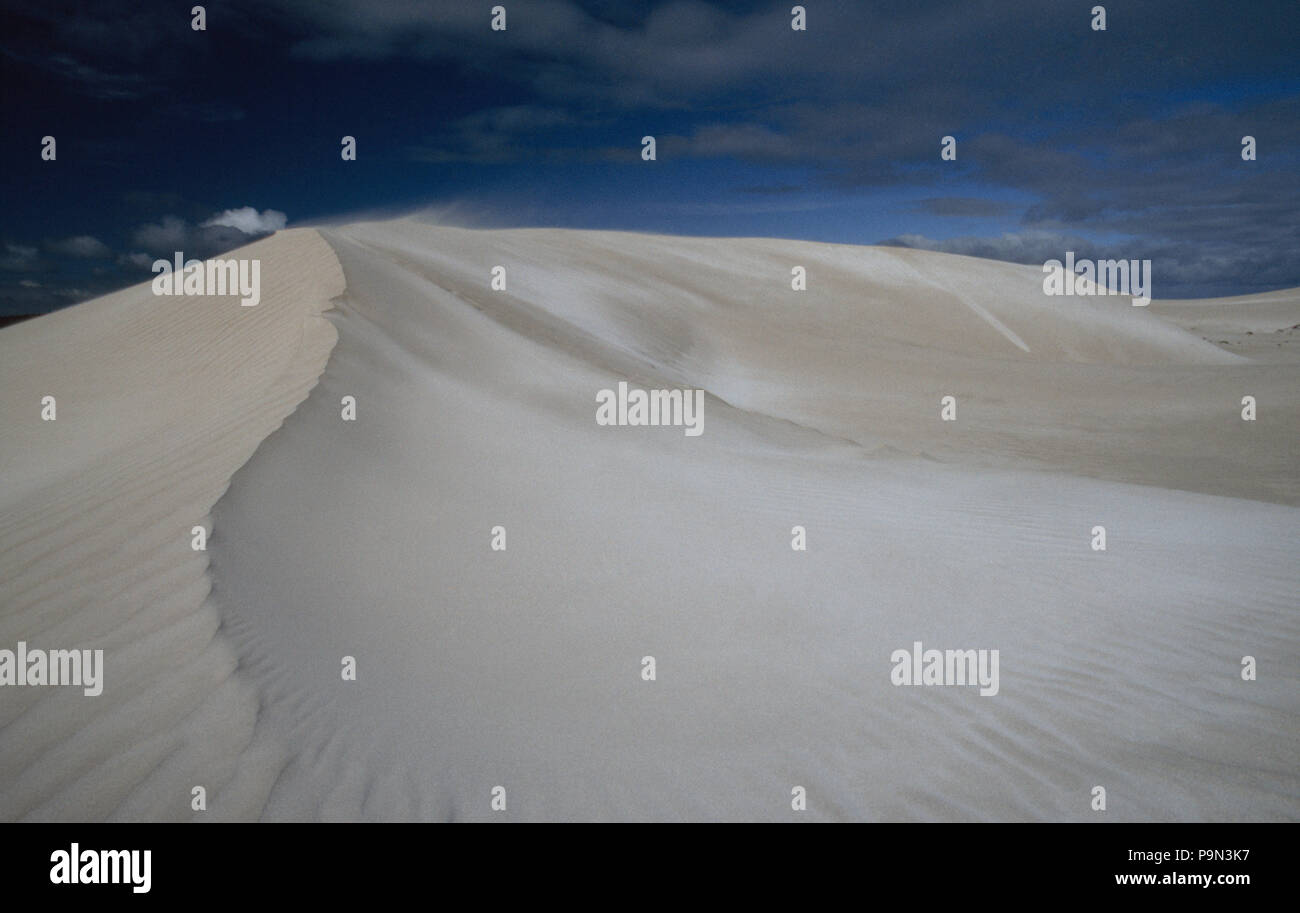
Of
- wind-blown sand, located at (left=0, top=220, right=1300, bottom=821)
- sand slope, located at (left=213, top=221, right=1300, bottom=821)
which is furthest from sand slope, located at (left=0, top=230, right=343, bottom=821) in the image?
sand slope, located at (left=213, top=221, right=1300, bottom=821)

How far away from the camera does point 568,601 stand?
189 inches

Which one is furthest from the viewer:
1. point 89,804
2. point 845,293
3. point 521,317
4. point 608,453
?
point 845,293

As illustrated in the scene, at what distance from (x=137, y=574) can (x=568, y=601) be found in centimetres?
236

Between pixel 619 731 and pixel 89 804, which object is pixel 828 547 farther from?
pixel 89 804

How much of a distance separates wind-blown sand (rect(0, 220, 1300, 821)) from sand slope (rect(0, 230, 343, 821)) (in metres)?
0.02

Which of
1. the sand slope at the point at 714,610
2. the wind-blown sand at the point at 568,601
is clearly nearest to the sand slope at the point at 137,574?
the wind-blown sand at the point at 568,601

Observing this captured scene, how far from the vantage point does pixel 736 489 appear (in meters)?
7.75

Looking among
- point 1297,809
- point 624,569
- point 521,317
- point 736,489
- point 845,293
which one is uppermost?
point 845,293

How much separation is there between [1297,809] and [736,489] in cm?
505

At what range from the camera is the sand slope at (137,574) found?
8.88 ft

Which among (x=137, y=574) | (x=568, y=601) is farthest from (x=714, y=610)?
(x=137, y=574)

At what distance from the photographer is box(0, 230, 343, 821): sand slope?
2707 millimetres
